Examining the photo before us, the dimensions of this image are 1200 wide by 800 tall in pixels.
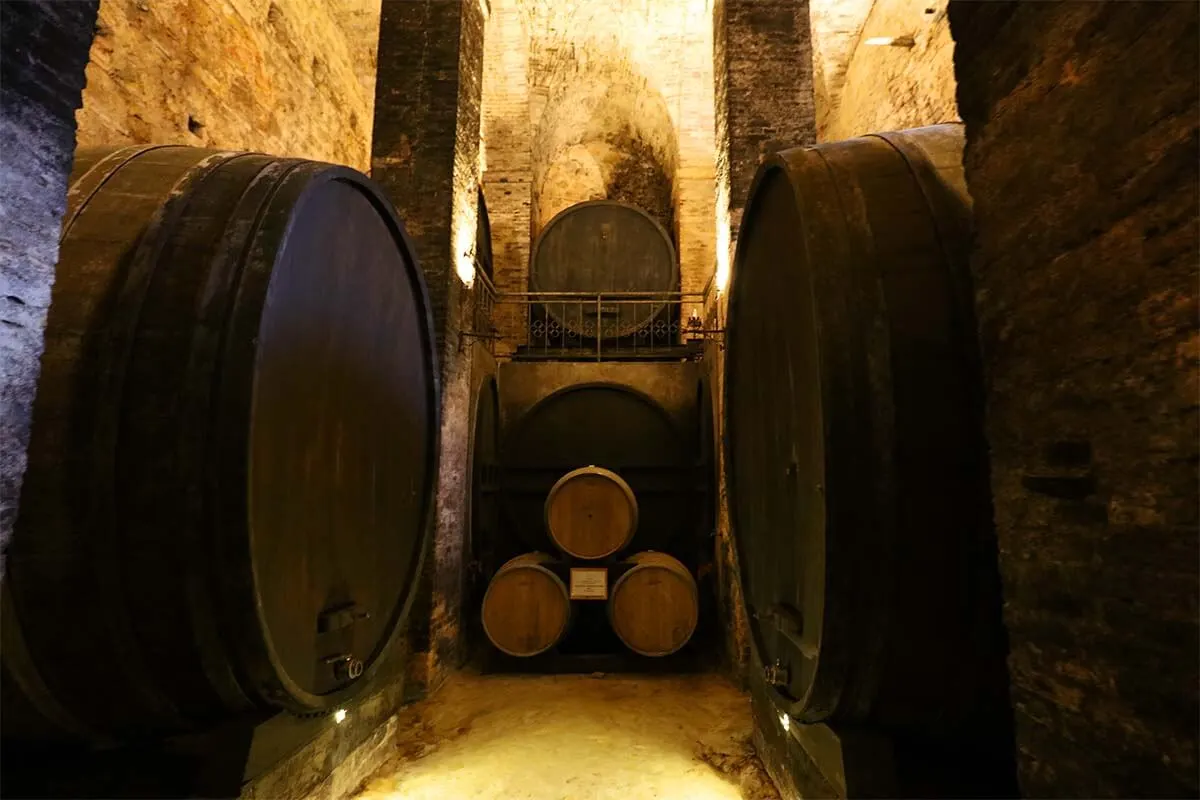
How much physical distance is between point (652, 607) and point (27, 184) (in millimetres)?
4351

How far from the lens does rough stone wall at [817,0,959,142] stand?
6828 mm

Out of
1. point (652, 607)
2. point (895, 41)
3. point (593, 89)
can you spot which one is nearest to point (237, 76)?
point (652, 607)

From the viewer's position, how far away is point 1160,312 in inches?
40.0

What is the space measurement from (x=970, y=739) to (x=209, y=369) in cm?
219

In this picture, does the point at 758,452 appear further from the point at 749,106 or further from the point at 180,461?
the point at 749,106

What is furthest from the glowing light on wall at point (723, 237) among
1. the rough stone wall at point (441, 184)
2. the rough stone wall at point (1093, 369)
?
the rough stone wall at point (1093, 369)

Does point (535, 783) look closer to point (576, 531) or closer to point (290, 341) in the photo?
point (576, 531)

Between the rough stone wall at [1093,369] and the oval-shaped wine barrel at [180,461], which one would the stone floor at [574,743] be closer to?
the oval-shaped wine barrel at [180,461]

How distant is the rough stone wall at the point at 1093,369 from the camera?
99 cm

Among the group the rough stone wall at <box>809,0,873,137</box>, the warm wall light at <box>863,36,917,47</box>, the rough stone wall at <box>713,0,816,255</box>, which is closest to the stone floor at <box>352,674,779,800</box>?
the rough stone wall at <box>713,0,816,255</box>

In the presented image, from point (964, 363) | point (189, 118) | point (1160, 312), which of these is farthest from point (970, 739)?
point (189, 118)

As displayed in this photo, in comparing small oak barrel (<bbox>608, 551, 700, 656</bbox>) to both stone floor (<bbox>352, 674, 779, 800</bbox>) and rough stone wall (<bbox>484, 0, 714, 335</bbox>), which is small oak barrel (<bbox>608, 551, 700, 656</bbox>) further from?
rough stone wall (<bbox>484, 0, 714, 335</bbox>)

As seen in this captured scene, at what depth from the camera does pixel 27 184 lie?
1.18 meters

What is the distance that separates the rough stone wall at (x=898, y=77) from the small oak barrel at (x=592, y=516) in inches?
192
